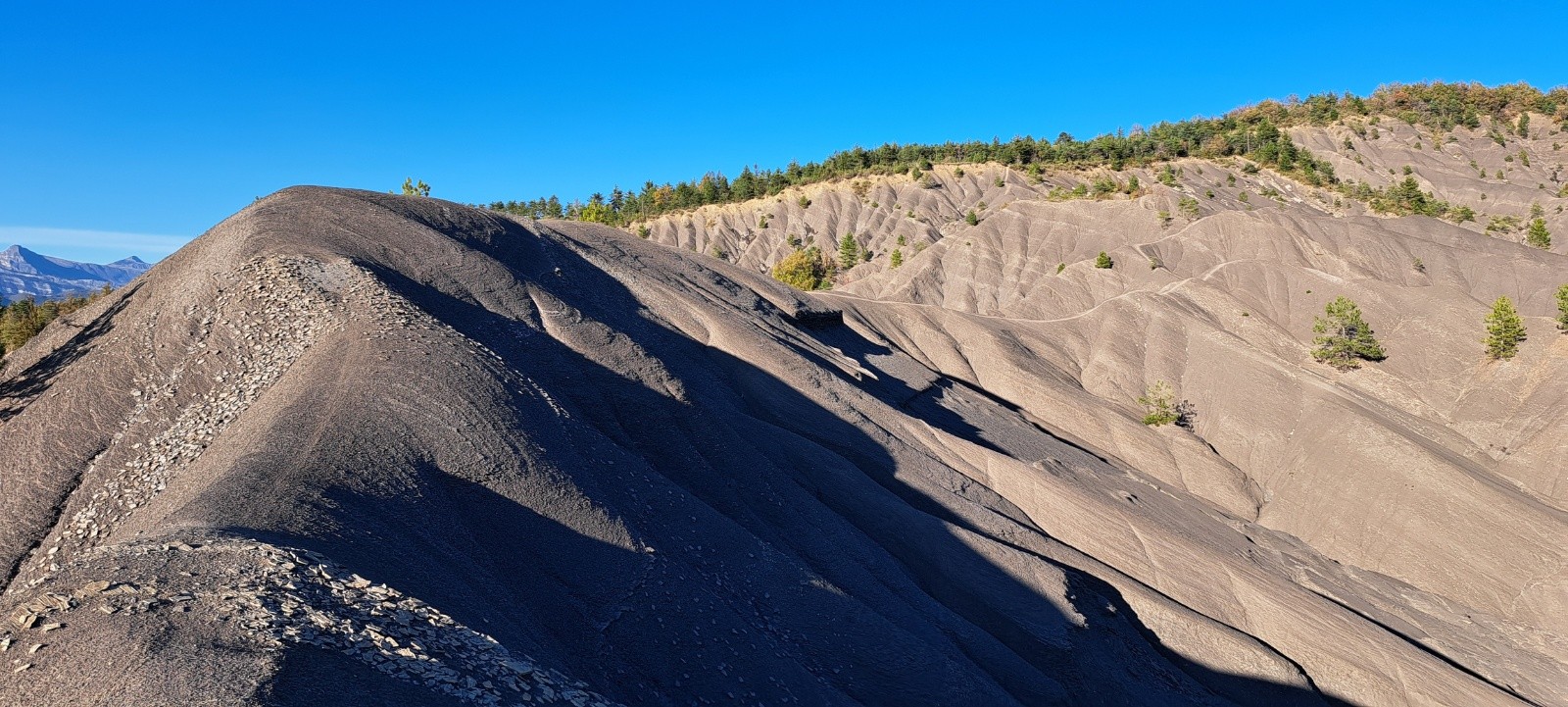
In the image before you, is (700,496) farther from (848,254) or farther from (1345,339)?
(848,254)

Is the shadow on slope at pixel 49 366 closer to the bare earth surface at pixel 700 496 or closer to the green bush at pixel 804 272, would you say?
the bare earth surface at pixel 700 496

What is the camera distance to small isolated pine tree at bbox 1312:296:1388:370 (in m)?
46.3

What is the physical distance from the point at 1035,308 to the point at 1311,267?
1769 cm

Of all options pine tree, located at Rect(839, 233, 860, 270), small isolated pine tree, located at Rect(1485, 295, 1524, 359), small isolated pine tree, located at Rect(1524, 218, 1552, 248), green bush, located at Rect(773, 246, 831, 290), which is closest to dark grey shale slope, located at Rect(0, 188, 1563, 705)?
small isolated pine tree, located at Rect(1485, 295, 1524, 359)

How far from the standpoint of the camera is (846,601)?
16703 millimetres

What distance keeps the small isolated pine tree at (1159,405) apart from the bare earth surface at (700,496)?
3.38ft

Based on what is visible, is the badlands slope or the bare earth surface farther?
the badlands slope

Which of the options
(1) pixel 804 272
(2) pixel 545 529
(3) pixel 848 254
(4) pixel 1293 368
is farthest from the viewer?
(3) pixel 848 254

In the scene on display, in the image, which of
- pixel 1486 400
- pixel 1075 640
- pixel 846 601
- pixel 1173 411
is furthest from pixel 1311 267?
pixel 846 601

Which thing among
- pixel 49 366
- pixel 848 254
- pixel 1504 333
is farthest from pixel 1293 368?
pixel 49 366

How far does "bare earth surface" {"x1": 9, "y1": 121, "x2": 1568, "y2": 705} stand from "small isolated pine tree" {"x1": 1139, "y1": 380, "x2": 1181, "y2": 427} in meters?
1.03

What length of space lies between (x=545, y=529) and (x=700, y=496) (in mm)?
4612

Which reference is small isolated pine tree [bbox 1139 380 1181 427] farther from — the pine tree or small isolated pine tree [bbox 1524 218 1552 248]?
small isolated pine tree [bbox 1524 218 1552 248]

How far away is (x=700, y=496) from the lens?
726 inches
